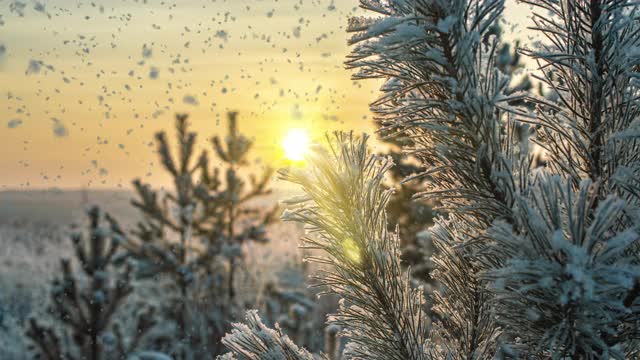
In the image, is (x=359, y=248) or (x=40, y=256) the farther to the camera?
(x=40, y=256)

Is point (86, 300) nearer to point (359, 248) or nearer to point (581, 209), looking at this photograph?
point (359, 248)

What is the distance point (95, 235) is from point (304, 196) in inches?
322

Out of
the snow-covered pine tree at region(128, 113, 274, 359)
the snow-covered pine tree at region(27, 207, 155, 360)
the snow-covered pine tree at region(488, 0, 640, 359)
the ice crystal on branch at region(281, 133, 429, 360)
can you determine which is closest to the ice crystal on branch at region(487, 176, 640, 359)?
the snow-covered pine tree at region(488, 0, 640, 359)

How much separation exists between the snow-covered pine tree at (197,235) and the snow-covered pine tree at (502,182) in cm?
Result: 1195

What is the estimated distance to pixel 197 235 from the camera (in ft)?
47.2

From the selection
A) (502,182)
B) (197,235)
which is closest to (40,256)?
(197,235)

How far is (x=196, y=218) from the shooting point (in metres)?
14.2

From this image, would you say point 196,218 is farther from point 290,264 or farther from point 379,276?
point 290,264

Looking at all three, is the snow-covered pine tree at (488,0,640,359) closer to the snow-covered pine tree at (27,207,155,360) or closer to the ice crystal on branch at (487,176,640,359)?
the ice crystal on branch at (487,176,640,359)

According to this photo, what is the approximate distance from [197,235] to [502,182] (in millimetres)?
13419

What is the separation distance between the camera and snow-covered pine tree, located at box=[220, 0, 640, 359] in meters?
1.19

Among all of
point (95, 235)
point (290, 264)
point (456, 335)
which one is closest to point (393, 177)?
point (95, 235)

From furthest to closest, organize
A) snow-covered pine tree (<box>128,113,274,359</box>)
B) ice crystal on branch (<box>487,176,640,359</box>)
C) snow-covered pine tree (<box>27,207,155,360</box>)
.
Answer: snow-covered pine tree (<box>128,113,274,359</box>), snow-covered pine tree (<box>27,207,155,360</box>), ice crystal on branch (<box>487,176,640,359</box>)

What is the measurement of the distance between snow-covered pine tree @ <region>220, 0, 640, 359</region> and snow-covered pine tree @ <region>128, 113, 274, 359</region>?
11947mm
